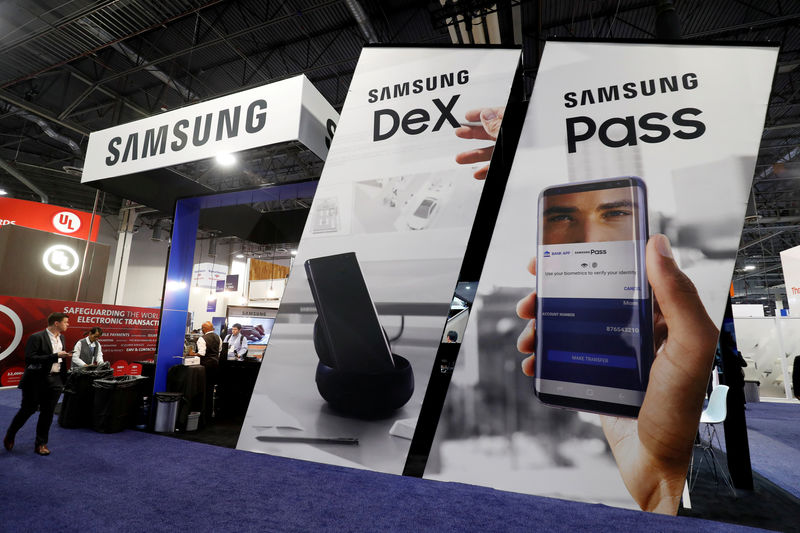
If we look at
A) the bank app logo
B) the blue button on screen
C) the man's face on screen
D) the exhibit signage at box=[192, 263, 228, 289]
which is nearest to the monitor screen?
the bank app logo

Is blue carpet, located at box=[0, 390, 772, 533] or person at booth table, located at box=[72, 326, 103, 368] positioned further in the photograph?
person at booth table, located at box=[72, 326, 103, 368]

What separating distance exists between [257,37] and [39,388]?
6.31 meters

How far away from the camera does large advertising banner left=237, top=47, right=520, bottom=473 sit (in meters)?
2.80

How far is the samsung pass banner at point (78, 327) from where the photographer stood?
713 cm

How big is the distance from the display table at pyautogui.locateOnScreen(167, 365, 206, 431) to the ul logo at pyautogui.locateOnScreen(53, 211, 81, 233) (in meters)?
7.07

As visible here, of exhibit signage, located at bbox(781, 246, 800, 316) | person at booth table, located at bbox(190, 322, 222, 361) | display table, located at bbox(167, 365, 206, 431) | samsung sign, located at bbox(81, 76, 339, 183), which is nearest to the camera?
samsung sign, located at bbox(81, 76, 339, 183)

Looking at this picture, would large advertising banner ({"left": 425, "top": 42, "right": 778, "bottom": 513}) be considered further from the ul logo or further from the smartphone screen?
the ul logo

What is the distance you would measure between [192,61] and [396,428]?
823 cm

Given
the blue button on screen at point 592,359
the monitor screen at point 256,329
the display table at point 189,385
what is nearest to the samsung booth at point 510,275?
the blue button on screen at point 592,359

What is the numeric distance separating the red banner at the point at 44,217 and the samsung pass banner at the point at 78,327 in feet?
6.49

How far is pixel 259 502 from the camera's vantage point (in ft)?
7.91

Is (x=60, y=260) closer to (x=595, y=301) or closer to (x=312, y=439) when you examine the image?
(x=312, y=439)

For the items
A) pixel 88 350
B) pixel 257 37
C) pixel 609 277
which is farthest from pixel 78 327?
pixel 609 277

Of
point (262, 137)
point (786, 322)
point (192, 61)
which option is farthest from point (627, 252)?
point (786, 322)
